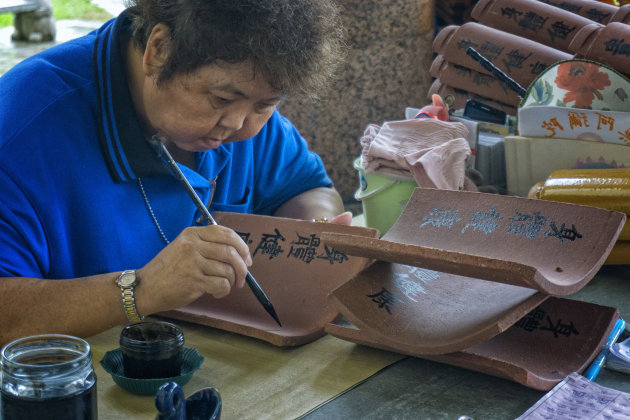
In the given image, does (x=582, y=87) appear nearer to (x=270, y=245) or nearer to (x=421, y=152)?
(x=421, y=152)

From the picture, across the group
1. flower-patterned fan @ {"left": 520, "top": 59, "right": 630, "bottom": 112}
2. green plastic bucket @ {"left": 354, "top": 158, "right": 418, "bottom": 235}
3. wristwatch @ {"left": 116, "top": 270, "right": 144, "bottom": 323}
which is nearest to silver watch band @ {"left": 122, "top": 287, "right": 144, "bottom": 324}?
wristwatch @ {"left": 116, "top": 270, "right": 144, "bottom": 323}

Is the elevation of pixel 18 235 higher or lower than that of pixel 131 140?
lower

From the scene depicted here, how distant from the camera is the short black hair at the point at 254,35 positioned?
1536 mm

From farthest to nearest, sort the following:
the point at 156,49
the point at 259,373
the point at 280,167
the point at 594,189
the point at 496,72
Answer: the point at 496,72
the point at 280,167
the point at 594,189
the point at 156,49
the point at 259,373

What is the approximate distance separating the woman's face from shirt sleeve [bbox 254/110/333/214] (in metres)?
0.53

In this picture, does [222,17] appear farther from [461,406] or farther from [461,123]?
[461,123]

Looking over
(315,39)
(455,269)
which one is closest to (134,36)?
(315,39)

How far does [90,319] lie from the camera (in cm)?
155

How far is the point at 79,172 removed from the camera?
1.71 metres

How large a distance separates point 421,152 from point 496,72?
568 millimetres

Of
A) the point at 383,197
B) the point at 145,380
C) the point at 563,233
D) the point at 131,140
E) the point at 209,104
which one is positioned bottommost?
the point at 383,197

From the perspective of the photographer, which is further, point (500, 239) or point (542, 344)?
point (500, 239)

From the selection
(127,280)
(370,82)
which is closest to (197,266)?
(127,280)

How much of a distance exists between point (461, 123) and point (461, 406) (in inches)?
48.1
